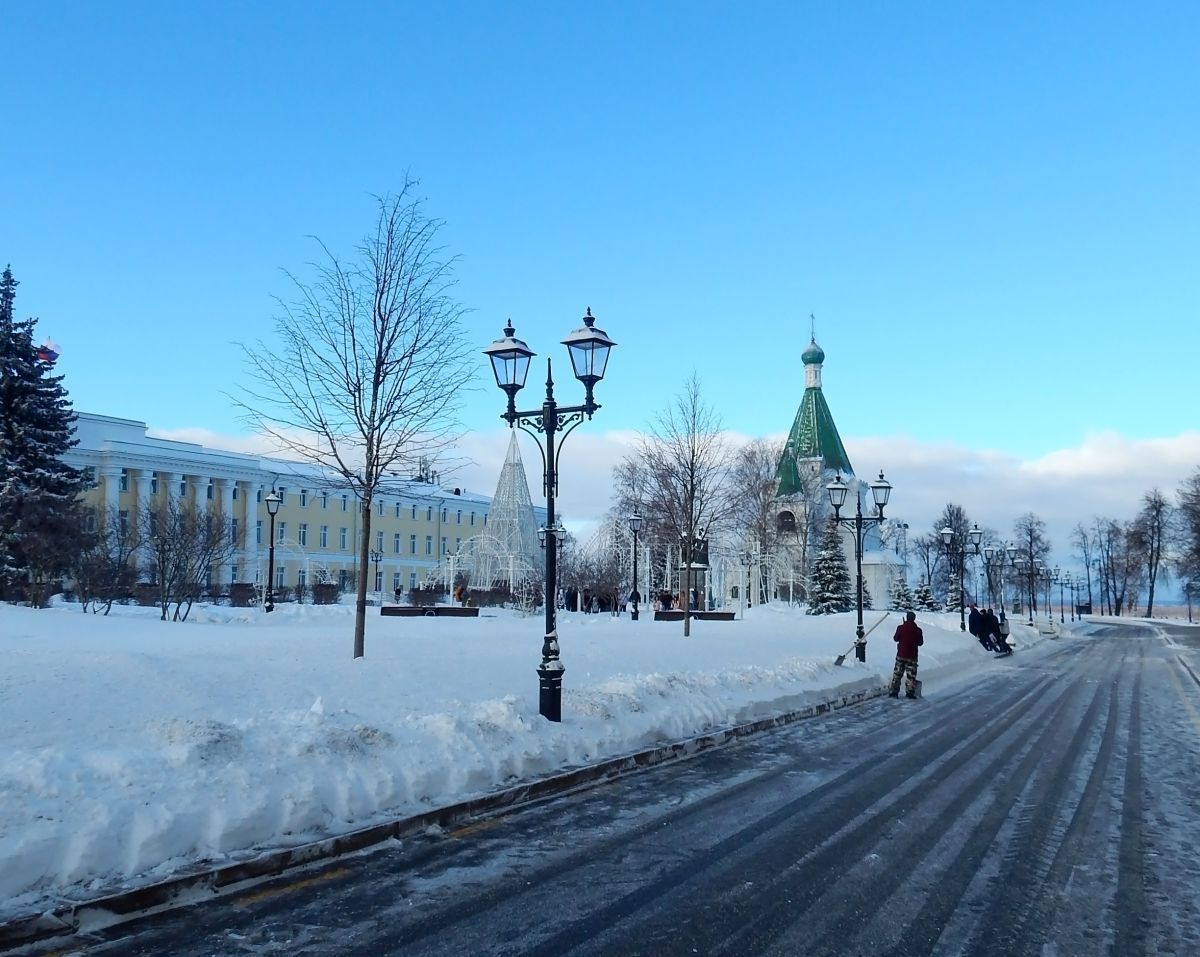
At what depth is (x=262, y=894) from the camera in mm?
6383

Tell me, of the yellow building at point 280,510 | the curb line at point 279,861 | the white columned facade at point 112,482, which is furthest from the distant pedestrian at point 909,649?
the white columned facade at point 112,482

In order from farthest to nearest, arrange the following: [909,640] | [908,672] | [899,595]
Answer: [899,595], [908,672], [909,640]

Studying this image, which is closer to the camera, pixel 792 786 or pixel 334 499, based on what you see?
pixel 792 786

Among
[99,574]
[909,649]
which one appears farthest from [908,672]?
[99,574]

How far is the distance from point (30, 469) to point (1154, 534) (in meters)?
80.9

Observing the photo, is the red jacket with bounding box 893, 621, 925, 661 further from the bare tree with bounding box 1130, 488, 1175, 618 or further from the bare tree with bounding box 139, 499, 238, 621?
the bare tree with bounding box 1130, 488, 1175, 618

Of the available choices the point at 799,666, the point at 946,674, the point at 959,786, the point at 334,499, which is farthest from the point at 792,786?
the point at 334,499

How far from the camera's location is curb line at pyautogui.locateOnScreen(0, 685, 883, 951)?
5.59 meters

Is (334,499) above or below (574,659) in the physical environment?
above

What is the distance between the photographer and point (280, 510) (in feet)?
278

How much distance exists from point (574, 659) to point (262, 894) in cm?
1279

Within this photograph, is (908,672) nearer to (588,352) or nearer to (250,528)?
(588,352)

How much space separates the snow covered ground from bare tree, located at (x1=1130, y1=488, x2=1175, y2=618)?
6985 centimetres

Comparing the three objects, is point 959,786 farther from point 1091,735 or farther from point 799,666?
point 799,666
